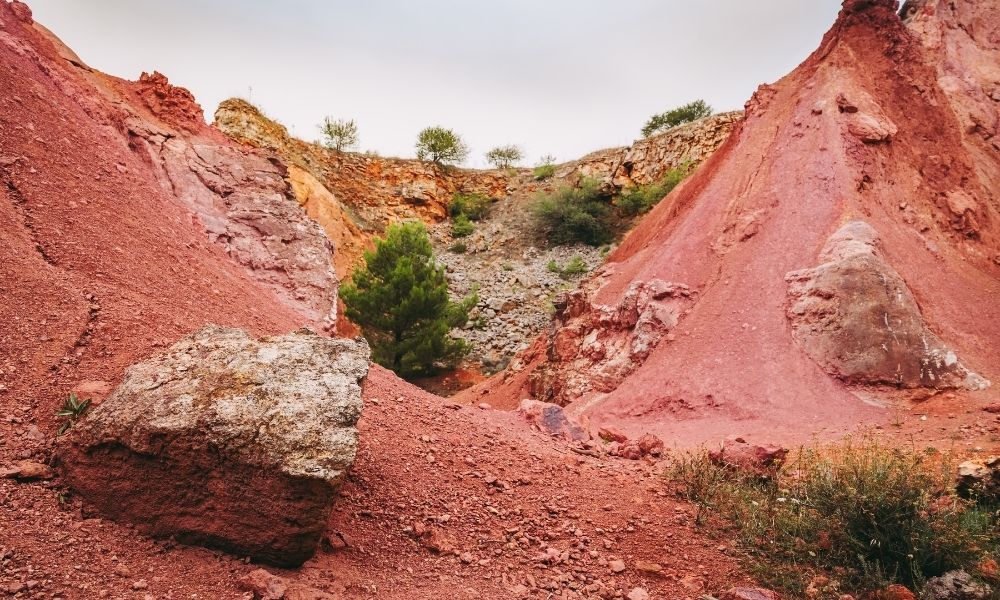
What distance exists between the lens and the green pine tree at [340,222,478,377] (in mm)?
16766

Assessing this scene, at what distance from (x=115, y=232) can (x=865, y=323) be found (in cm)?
1000

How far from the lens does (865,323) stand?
8.14 metres

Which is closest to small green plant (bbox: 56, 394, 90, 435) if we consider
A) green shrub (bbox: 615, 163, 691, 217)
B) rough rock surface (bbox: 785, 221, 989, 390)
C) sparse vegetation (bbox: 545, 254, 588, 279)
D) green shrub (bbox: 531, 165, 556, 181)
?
rough rock surface (bbox: 785, 221, 989, 390)

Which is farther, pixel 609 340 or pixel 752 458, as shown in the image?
pixel 609 340

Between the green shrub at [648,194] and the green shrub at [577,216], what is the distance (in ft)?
3.26

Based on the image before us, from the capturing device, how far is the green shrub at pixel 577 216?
29.0 meters

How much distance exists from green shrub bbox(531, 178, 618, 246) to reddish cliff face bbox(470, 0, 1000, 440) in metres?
14.1

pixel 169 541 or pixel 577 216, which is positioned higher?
pixel 577 216

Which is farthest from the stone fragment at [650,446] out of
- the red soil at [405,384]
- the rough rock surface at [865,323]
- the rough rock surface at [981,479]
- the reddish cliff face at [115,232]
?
the reddish cliff face at [115,232]

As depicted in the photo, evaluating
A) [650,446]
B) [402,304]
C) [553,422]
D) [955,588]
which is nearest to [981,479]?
[955,588]

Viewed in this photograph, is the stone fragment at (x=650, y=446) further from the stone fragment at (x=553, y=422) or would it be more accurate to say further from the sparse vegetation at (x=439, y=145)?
the sparse vegetation at (x=439, y=145)

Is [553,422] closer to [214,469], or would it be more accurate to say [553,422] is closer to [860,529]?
[860,529]

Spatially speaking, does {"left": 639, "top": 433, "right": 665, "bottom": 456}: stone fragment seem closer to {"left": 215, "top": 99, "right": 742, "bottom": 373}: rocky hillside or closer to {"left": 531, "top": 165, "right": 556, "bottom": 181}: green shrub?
{"left": 215, "top": 99, "right": 742, "bottom": 373}: rocky hillside

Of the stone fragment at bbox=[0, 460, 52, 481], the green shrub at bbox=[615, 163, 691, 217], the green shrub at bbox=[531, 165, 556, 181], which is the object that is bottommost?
the stone fragment at bbox=[0, 460, 52, 481]
